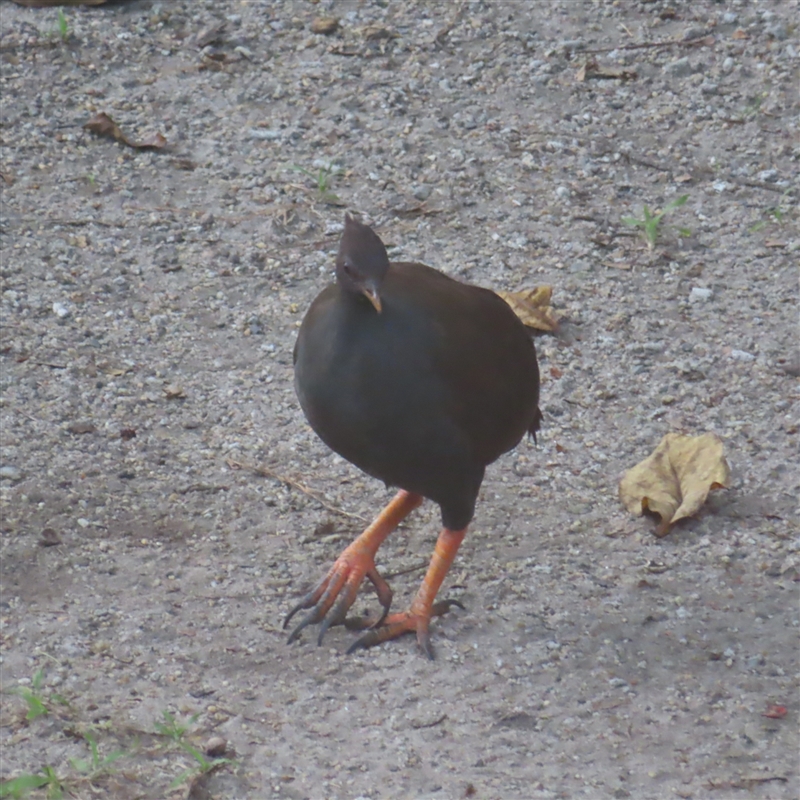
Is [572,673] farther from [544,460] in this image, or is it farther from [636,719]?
[544,460]

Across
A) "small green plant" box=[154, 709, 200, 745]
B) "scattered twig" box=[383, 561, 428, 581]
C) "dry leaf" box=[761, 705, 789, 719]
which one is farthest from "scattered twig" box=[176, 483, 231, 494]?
"dry leaf" box=[761, 705, 789, 719]

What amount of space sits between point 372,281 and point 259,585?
1.35m

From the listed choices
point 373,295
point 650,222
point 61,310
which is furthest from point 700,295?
point 61,310

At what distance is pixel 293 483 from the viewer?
4.89 meters

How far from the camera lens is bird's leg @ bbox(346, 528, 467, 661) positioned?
414 cm

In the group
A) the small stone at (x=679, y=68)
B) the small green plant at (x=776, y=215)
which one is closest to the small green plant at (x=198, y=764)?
the small green plant at (x=776, y=215)

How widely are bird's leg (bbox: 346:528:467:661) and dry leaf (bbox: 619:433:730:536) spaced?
89 centimetres

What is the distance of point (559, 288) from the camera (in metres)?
5.97

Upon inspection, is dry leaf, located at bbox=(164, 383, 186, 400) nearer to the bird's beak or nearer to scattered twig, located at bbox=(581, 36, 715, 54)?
the bird's beak

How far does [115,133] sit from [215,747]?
13.9ft

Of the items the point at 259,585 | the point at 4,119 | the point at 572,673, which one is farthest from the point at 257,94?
the point at 572,673

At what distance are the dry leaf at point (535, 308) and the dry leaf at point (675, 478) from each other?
3.25 feet

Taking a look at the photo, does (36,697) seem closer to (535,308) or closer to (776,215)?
(535,308)

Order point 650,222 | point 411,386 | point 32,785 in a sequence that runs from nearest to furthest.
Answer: point 32,785 → point 411,386 → point 650,222
